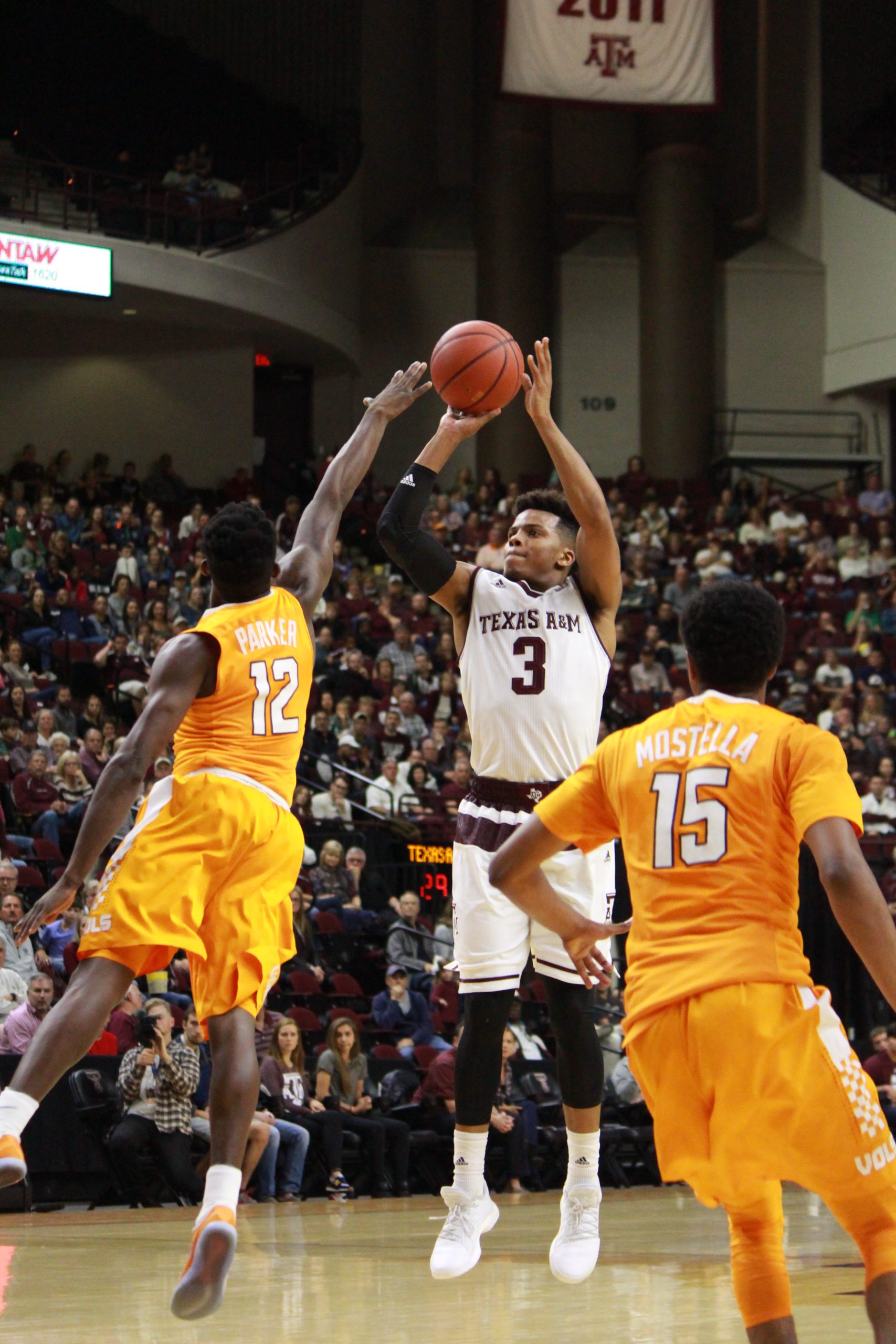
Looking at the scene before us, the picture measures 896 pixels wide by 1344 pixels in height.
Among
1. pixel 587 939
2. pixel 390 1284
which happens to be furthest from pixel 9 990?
pixel 587 939

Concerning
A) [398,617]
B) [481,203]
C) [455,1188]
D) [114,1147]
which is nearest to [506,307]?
[481,203]

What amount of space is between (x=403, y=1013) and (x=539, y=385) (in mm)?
8229

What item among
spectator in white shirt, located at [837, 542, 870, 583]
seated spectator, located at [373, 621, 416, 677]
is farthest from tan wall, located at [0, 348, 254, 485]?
spectator in white shirt, located at [837, 542, 870, 583]

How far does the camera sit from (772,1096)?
3.62 meters

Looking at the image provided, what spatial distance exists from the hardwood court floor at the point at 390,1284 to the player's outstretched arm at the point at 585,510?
2.36m

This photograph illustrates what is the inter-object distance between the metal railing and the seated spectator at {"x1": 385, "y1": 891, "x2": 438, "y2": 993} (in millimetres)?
10798

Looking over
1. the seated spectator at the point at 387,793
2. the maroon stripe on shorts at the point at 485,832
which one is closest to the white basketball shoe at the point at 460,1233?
the maroon stripe on shorts at the point at 485,832

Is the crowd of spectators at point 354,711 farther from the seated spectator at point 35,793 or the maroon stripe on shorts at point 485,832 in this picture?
the maroon stripe on shorts at point 485,832

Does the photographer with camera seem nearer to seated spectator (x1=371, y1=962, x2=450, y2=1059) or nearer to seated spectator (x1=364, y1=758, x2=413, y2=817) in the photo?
seated spectator (x1=371, y1=962, x2=450, y2=1059)

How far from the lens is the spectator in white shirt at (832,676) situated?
19547 millimetres

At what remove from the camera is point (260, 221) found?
24.1 metres

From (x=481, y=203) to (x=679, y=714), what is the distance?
79.8 feet

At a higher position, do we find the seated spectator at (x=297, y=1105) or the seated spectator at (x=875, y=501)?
the seated spectator at (x=875, y=501)

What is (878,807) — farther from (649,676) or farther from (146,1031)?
(146,1031)
